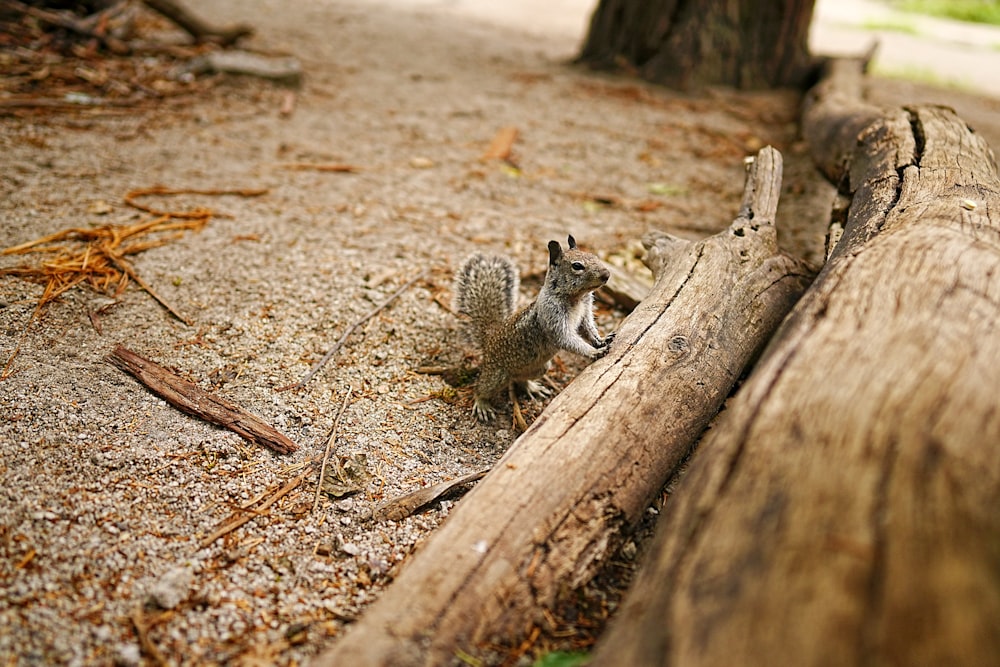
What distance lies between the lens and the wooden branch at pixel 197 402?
2.28m

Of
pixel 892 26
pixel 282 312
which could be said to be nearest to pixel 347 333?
pixel 282 312

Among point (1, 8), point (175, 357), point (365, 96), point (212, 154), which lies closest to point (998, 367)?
point (175, 357)

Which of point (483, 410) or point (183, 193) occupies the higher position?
point (183, 193)

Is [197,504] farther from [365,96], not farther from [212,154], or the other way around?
[365,96]

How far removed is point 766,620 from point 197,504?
1.60m

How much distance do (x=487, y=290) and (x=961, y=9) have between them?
14.8m

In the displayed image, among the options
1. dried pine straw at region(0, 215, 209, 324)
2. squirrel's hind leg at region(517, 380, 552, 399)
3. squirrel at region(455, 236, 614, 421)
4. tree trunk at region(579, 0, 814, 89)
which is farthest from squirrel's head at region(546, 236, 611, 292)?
tree trunk at region(579, 0, 814, 89)

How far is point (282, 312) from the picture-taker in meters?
2.89

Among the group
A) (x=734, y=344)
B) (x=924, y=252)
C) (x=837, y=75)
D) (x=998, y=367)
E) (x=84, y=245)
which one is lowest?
(x=84, y=245)

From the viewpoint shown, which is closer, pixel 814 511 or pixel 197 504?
pixel 814 511

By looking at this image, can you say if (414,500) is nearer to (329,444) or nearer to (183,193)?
(329,444)

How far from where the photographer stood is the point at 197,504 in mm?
2000

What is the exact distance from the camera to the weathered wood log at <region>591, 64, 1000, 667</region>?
111cm

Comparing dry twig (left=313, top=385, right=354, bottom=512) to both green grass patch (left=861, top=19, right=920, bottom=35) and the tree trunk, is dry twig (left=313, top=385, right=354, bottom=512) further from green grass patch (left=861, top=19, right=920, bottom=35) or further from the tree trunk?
green grass patch (left=861, top=19, right=920, bottom=35)
